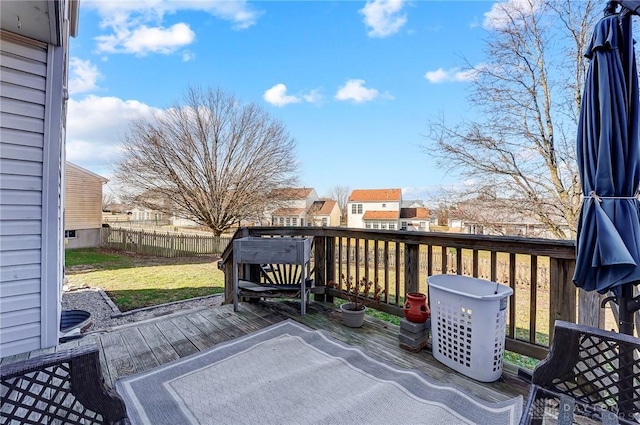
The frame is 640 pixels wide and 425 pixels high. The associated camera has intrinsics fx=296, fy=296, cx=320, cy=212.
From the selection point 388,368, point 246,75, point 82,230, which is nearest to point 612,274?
point 388,368

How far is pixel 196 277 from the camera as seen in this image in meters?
8.15

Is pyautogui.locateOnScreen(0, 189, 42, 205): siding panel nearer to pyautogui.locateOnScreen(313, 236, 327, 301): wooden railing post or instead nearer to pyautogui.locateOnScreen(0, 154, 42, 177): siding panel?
pyautogui.locateOnScreen(0, 154, 42, 177): siding panel

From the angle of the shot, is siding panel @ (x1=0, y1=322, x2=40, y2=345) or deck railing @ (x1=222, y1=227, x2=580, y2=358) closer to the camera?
deck railing @ (x1=222, y1=227, x2=580, y2=358)

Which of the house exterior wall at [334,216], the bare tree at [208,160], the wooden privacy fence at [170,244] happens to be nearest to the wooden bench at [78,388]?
the wooden privacy fence at [170,244]

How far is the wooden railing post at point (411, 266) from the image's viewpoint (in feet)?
9.70

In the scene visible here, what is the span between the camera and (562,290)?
6.89 ft

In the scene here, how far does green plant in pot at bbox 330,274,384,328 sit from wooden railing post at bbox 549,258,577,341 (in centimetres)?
153

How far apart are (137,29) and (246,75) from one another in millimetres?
4266

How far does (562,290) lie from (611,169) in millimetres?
994

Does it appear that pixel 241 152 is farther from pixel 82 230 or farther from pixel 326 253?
pixel 326 253

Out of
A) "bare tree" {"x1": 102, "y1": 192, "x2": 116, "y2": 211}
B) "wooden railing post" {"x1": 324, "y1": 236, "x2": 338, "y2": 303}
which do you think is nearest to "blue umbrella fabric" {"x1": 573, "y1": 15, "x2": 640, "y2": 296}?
"wooden railing post" {"x1": 324, "y1": 236, "x2": 338, "y2": 303}

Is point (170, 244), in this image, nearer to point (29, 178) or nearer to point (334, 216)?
point (29, 178)

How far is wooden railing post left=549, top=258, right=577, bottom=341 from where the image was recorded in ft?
6.77

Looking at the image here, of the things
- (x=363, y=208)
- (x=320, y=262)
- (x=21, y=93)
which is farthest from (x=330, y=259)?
(x=363, y=208)
